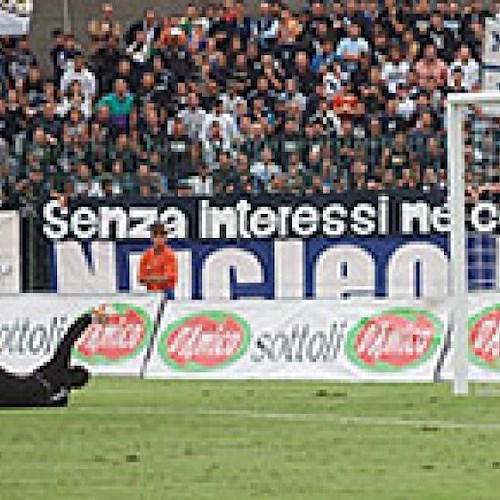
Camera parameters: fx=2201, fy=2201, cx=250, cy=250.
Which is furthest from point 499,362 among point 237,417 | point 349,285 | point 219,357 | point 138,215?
point 138,215

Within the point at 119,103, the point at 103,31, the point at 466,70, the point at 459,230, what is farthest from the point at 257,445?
the point at 103,31

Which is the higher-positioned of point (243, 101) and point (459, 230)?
point (243, 101)

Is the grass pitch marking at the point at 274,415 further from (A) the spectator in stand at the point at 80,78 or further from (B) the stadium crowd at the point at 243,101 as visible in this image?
(A) the spectator in stand at the point at 80,78

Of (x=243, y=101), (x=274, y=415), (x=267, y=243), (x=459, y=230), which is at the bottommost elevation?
(x=274, y=415)

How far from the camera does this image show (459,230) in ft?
70.5

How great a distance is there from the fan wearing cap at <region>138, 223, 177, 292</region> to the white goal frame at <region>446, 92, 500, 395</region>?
22.5ft

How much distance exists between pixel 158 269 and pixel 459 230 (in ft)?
23.3

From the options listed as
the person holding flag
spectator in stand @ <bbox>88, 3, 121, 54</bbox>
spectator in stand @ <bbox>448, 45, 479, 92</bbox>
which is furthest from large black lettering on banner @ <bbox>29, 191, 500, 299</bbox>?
spectator in stand @ <bbox>88, 3, 121, 54</bbox>

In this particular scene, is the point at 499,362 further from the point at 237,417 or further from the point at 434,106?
the point at 434,106

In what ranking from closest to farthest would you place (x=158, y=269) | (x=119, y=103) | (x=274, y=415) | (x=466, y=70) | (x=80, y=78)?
(x=274, y=415)
(x=158, y=269)
(x=466, y=70)
(x=119, y=103)
(x=80, y=78)

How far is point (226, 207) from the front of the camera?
30.2 meters

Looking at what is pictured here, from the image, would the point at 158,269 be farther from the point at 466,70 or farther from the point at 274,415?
the point at 274,415

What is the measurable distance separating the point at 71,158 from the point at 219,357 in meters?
7.58

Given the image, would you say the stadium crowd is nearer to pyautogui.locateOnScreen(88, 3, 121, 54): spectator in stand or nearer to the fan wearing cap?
pyautogui.locateOnScreen(88, 3, 121, 54): spectator in stand
